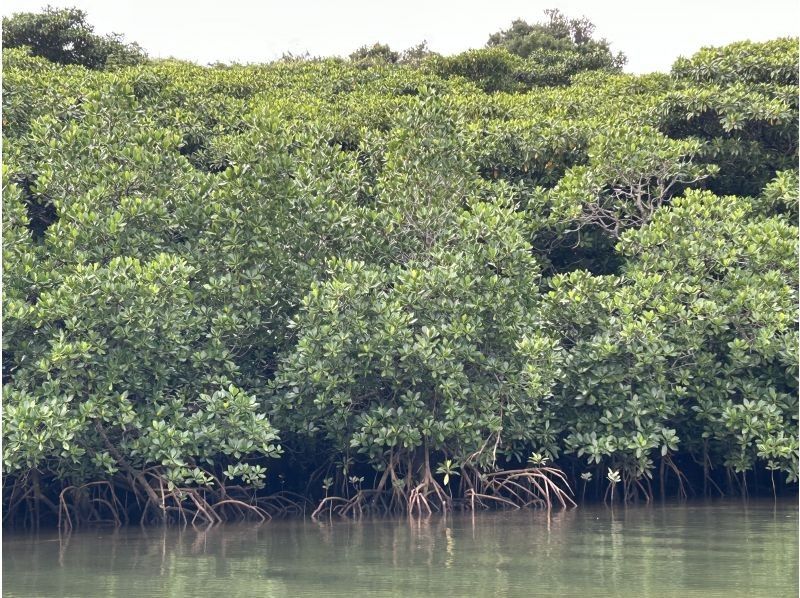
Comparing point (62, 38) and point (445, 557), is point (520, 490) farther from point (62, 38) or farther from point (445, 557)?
point (62, 38)

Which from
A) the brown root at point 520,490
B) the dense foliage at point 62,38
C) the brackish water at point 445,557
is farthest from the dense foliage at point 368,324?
the dense foliage at point 62,38

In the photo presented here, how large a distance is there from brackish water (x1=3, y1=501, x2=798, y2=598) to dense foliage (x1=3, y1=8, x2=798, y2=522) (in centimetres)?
73

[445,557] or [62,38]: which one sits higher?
[62,38]

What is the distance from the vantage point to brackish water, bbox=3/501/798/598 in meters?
9.30

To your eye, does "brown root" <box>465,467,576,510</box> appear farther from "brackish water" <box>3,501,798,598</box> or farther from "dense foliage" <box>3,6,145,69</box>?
"dense foliage" <box>3,6,145,69</box>

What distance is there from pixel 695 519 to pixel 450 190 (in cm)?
533

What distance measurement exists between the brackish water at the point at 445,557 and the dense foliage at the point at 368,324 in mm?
728

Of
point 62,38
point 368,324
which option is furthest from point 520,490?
point 62,38

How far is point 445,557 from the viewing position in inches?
428

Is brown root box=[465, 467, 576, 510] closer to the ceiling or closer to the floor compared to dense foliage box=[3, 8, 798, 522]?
closer to the floor

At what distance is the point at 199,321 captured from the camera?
13.4m

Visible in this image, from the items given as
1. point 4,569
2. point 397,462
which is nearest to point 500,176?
point 397,462

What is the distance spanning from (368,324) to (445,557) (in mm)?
3377

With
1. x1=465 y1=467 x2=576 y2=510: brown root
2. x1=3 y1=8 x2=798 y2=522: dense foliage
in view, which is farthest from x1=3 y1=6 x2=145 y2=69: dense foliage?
x1=465 y1=467 x2=576 y2=510: brown root
